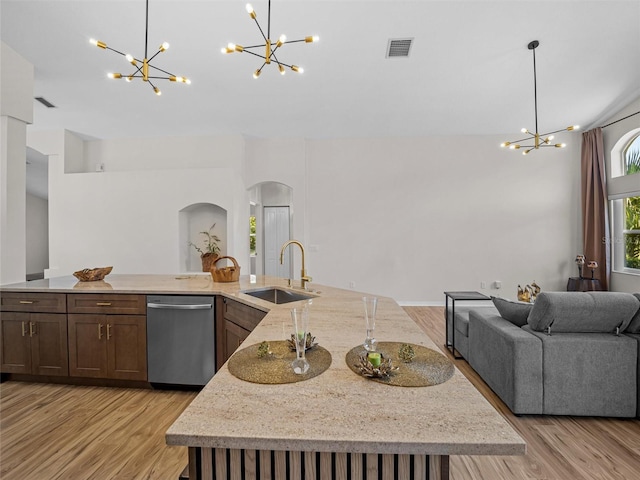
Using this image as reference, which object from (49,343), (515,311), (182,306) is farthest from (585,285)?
(49,343)

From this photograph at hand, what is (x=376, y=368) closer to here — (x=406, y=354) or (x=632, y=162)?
(x=406, y=354)

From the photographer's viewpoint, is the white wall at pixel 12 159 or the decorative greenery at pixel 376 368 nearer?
the decorative greenery at pixel 376 368

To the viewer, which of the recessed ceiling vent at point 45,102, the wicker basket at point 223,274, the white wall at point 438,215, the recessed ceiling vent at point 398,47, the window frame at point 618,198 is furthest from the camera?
the white wall at point 438,215

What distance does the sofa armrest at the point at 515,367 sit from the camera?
224 cm

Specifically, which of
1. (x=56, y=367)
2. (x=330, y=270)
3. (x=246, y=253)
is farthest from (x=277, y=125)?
(x=56, y=367)

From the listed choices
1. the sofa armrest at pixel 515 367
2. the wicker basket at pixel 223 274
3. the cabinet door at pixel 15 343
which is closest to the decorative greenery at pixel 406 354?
the sofa armrest at pixel 515 367

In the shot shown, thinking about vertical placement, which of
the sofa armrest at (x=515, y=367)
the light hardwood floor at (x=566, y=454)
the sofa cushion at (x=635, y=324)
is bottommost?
the light hardwood floor at (x=566, y=454)

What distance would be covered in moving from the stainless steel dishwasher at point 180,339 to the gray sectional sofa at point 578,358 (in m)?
2.25

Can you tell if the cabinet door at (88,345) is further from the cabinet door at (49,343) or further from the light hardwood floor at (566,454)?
the light hardwood floor at (566,454)

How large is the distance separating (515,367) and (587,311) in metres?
0.62

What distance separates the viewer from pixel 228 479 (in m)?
0.84

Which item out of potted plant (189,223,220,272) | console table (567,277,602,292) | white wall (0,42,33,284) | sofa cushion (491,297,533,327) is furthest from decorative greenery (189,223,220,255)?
console table (567,277,602,292)

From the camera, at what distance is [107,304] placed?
8.70 feet

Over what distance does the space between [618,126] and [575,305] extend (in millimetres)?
4728
